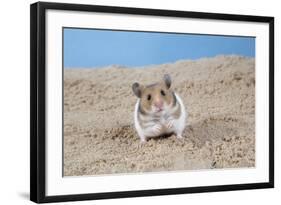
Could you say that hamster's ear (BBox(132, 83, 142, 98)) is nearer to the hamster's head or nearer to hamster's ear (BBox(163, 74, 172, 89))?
the hamster's head

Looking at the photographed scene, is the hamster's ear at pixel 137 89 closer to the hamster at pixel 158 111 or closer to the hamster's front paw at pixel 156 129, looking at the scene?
the hamster at pixel 158 111

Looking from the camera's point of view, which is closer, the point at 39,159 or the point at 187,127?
the point at 39,159

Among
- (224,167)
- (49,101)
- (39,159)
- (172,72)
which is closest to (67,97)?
(49,101)

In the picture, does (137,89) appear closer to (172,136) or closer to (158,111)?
(158,111)

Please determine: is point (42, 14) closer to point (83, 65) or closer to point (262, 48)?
point (83, 65)

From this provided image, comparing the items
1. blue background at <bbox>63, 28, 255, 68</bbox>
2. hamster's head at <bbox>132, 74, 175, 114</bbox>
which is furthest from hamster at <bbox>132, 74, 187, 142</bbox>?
blue background at <bbox>63, 28, 255, 68</bbox>

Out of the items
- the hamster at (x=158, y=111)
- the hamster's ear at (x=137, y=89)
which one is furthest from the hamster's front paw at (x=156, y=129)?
the hamster's ear at (x=137, y=89)

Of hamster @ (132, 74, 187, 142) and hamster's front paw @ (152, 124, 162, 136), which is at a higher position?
hamster @ (132, 74, 187, 142)
